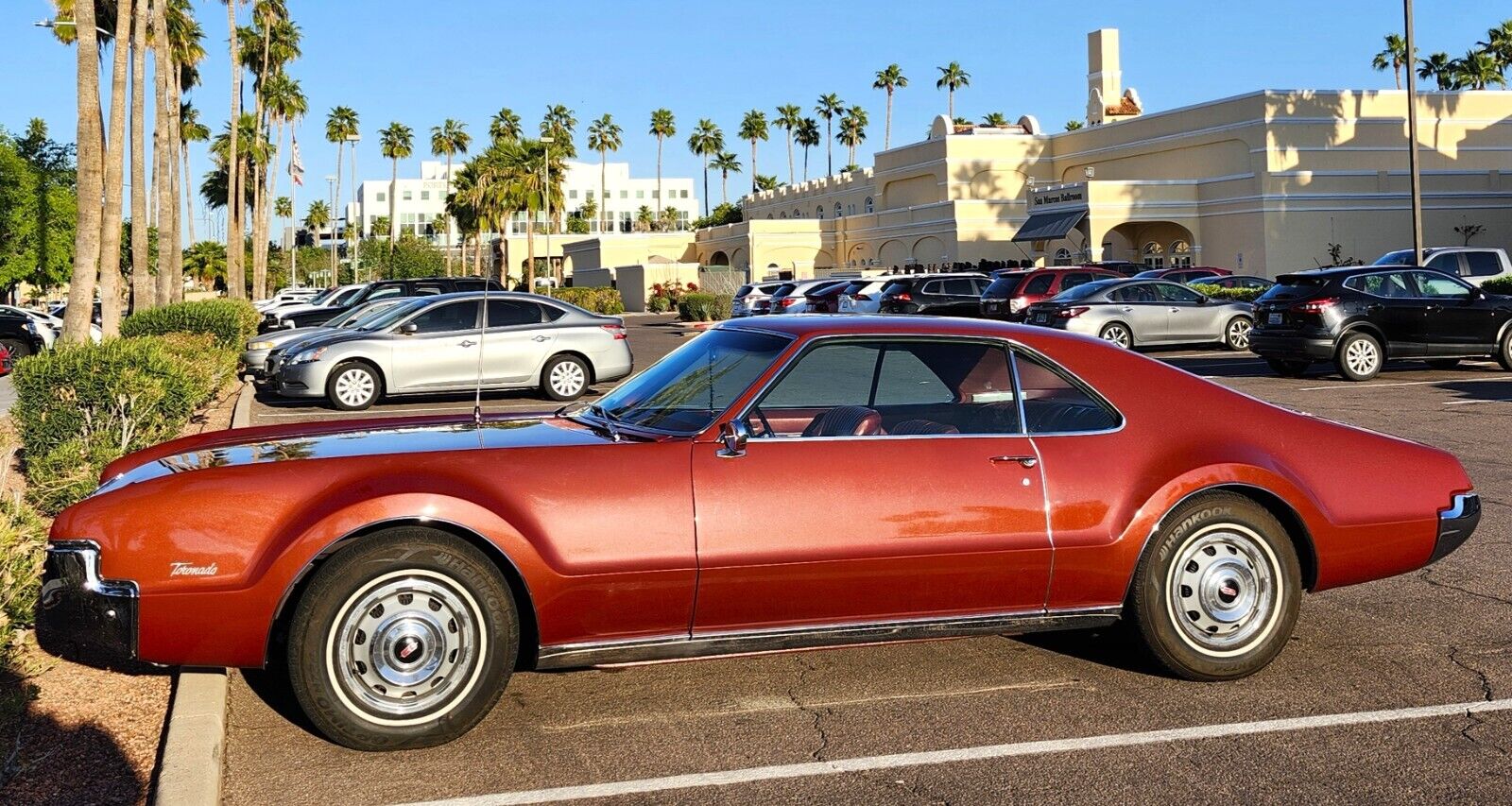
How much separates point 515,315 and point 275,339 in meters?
5.20

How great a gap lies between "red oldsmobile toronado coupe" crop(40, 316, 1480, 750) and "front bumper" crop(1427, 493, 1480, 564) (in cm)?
1

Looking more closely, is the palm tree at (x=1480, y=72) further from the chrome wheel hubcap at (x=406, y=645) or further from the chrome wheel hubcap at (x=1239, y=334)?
the chrome wheel hubcap at (x=406, y=645)

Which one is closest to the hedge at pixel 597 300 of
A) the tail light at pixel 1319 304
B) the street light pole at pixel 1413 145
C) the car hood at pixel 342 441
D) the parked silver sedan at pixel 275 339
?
the street light pole at pixel 1413 145

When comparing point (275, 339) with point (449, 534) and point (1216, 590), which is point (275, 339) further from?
point (1216, 590)

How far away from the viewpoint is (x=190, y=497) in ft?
15.9

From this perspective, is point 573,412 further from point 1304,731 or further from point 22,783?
point 1304,731

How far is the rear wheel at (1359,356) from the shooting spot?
19734 mm

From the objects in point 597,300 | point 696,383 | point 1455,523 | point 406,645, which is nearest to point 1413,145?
point 1455,523

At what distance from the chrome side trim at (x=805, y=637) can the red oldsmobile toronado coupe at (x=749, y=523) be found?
0.01m

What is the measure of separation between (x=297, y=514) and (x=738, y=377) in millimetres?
1757

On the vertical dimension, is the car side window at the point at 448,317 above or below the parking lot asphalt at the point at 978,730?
above

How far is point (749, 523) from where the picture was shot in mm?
5148

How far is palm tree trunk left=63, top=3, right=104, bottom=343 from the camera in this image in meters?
17.8

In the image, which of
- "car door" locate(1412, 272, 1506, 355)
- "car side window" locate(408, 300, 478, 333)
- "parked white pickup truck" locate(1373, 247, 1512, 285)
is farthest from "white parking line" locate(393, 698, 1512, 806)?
"parked white pickup truck" locate(1373, 247, 1512, 285)
